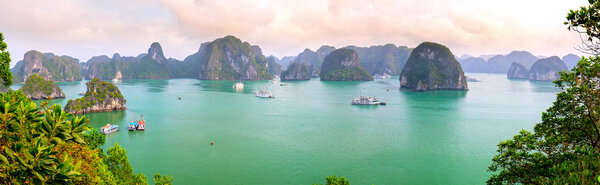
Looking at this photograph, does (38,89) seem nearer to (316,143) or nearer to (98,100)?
(98,100)

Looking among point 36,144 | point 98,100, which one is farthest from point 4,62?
point 98,100

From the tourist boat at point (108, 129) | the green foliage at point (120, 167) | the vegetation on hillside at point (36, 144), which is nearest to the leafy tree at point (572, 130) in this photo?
the vegetation on hillside at point (36, 144)

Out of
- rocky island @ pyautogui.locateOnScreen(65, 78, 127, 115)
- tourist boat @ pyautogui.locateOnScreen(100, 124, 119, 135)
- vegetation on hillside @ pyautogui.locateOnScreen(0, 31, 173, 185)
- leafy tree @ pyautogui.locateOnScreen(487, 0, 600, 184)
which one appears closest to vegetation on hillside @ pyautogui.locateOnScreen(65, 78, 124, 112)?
rocky island @ pyautogui.locateOnScreen(65, 78, 127, 115)

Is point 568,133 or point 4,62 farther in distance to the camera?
point 4,62

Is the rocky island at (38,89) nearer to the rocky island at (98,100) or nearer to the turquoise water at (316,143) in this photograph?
the rocky island at (98,100)

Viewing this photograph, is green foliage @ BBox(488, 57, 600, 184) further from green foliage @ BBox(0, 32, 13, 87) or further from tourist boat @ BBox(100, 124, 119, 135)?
tourist boat @ BBox(100, 124, 119, 135)

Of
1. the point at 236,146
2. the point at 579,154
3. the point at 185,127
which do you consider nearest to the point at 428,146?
the point at 236,146
